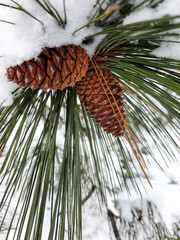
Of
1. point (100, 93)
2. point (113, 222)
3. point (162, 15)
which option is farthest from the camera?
point (113, 222)

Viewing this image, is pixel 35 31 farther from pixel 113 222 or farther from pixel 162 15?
pixel 113 222

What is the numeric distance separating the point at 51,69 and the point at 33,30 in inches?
2.9

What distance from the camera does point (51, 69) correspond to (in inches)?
12.6

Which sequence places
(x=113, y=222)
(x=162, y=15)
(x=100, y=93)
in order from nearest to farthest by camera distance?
(x=162, y=15) < (x=100, y=93) < (x=113, y=222)

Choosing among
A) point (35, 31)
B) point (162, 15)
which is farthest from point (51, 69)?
point (162, 15)

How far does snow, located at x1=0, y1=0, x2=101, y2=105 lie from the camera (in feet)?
0.98

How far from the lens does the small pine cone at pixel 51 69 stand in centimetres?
31

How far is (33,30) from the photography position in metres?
0.31

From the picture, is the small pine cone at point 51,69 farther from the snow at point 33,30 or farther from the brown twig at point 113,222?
the brown twig at point 113,222

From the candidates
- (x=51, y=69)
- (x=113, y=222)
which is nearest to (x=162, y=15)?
(x=51, y=69)

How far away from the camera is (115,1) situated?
1.00 feet

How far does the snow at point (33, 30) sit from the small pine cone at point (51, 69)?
12 mm

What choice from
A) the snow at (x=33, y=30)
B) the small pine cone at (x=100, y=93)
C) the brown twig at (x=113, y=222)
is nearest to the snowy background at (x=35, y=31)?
the snow at (x=33, y=30)

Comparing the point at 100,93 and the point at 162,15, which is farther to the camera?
the point at 100,93
